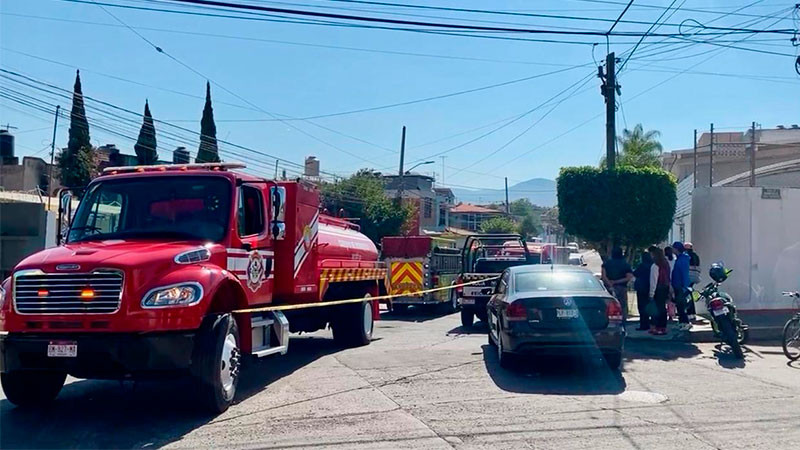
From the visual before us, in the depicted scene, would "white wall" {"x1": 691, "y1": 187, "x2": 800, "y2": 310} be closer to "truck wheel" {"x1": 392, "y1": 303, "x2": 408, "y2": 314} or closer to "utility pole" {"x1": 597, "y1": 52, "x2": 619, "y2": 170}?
"utility pole" {"x1": 597, "y1": 52, "x2": 619, "y2": 170}

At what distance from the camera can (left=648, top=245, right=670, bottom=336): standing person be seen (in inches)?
570

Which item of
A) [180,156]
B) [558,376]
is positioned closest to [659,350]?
[558,376]

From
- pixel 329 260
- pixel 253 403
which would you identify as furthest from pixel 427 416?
pixel 329 260

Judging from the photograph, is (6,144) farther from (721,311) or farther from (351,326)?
(721,311)

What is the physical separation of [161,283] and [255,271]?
2125mm

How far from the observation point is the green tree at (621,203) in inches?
674

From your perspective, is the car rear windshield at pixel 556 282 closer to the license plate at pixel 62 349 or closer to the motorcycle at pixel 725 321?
the motorcycle at pixel 725 321

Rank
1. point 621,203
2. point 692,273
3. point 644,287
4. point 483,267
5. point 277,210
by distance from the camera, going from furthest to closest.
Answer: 1. point 483,267
2. point 621,203
3. point 692,273
4. point 644,287
5. point 277,210

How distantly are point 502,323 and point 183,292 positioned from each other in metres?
4.87

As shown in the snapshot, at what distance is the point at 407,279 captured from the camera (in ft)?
72.5

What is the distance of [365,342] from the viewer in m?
14.7

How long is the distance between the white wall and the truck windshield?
39.4 feet

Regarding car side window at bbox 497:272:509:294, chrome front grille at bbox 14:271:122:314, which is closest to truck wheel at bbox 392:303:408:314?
car side window at bbox 497:272:509:294

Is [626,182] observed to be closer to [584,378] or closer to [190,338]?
[584,378]
